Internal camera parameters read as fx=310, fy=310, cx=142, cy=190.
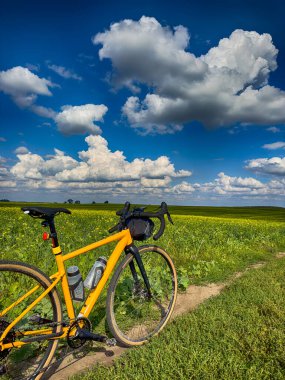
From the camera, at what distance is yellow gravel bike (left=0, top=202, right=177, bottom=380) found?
3.33m

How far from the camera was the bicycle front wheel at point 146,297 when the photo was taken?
4812 millimetres

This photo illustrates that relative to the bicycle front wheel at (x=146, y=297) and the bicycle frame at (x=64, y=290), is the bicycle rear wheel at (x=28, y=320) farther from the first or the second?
the bicycle front wheel at (x=146, y=297)

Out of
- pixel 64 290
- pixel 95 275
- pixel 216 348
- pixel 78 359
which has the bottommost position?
pixel 78 359

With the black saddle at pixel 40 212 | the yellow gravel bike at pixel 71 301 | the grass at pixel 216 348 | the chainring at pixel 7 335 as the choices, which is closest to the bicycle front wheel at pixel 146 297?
the yellow gravel bike at pixel 71 301

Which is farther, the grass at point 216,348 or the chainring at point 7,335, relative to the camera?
the grass at point 216,348

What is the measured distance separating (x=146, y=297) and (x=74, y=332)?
1.63 meters

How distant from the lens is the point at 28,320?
340 centimetres

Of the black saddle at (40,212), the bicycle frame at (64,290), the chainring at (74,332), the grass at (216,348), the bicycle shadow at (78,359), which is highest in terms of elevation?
the black saddle at (40,212)

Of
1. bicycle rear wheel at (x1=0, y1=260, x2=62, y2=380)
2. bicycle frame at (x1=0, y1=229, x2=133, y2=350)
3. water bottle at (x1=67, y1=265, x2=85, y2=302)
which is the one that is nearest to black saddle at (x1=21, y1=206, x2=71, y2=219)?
bicycle frame at (x1=0, y1=229, x2=133, y2=350)

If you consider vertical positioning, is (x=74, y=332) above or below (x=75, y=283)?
below

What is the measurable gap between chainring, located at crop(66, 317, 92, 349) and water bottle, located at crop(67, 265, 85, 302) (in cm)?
27

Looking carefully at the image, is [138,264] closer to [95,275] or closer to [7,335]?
[95,275]

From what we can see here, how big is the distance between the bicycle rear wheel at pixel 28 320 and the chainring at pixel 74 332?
167 mm

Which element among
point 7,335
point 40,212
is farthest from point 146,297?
point 40,212
